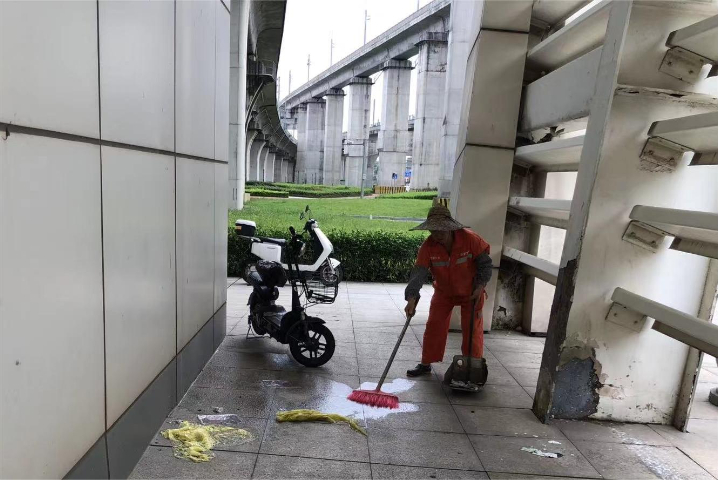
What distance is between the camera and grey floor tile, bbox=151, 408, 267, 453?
359 centimetres

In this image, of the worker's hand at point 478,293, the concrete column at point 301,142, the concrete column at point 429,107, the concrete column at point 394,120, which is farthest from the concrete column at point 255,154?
the worker's hand at point 478,293

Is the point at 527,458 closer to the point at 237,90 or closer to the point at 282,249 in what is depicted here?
the point at 282,249

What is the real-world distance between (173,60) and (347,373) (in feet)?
10.5

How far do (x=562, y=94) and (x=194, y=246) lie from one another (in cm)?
399

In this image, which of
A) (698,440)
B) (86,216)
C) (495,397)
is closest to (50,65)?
(86,216)

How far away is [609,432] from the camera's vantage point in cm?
422

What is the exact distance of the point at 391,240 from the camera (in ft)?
32.9

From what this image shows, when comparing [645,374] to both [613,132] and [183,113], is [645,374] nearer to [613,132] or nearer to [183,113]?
[613,132]

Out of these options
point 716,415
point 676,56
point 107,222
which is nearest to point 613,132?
point 676,56

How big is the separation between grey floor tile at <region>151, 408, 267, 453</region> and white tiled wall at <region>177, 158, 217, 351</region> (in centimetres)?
54

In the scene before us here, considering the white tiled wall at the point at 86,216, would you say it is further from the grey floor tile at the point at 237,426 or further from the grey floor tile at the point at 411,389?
the grey floor tile at the point at 411,389

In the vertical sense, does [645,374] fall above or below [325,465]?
above

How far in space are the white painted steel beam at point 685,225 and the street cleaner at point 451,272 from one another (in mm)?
1379

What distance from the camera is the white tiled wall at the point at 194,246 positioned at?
4207 mm
